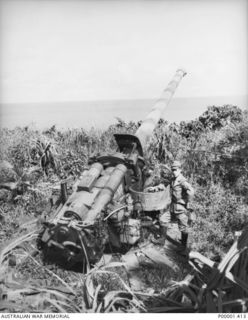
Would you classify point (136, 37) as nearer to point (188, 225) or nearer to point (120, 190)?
point (120, 190)

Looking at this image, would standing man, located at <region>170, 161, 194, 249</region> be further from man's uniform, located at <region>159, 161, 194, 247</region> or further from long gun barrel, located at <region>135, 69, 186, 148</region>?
long gun barrel, located at <region>135, 69, 186, 148</region>

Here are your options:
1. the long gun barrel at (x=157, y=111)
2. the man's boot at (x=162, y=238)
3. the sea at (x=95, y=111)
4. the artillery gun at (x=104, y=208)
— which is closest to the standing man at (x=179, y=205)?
the man's boot at (x=162, y=238)

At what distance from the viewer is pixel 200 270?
13.0 ft

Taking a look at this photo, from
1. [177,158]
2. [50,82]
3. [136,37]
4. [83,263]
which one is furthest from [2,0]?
[177,158]

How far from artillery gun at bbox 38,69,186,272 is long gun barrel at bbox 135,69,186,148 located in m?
0.02

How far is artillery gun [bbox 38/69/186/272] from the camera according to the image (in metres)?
4.61

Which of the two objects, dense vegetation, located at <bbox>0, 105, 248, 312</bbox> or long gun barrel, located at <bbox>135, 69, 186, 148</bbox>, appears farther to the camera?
long gun barrel, located at <bbox>135, 69, 186, 148</bbox>

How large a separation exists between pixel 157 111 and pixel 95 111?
102 centimetres

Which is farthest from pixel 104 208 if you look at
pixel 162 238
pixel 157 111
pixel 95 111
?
pixel 157 111

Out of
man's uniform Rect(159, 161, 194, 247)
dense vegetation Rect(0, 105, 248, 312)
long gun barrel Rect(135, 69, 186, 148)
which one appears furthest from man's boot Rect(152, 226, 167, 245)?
long gun barrel Rect(135, 69, 186, 148)

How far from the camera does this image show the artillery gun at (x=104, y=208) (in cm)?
461

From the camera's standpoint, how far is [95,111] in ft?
20.8

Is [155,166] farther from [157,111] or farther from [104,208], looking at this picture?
[104,208]

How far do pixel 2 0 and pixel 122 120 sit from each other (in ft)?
9.39
